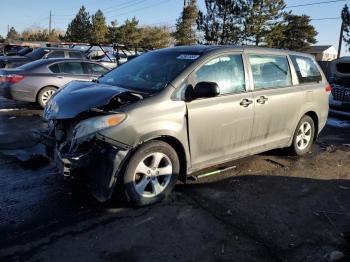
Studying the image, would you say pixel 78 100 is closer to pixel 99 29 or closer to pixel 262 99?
pixel 262 99

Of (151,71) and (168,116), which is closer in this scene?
(168,116)

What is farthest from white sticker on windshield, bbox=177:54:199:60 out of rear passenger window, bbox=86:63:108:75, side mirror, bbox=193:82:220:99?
rear passenger window, bbox=86:63:108:75

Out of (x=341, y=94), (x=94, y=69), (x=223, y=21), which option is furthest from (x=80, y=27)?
(x=341, y=94)

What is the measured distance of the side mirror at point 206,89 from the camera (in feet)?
14.9

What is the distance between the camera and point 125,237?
3.72 meters

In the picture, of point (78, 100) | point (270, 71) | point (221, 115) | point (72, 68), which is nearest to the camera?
point (78, 100)

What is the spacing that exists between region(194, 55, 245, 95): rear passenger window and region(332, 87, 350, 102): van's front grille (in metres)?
6.46

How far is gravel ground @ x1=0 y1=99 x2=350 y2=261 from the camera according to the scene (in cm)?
354

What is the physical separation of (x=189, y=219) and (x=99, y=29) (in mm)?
55820

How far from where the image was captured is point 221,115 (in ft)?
16.1

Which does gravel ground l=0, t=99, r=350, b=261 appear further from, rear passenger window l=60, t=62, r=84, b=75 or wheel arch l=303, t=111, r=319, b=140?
rear passenger window l=60, t=62, r=84, b=75

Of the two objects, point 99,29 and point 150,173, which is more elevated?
point 99,29

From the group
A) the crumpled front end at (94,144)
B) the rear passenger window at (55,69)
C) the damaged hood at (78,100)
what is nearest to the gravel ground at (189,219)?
the crumpled front end at (94,144)

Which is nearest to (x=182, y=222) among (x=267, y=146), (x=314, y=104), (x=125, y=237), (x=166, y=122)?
(x=125, y=237)
